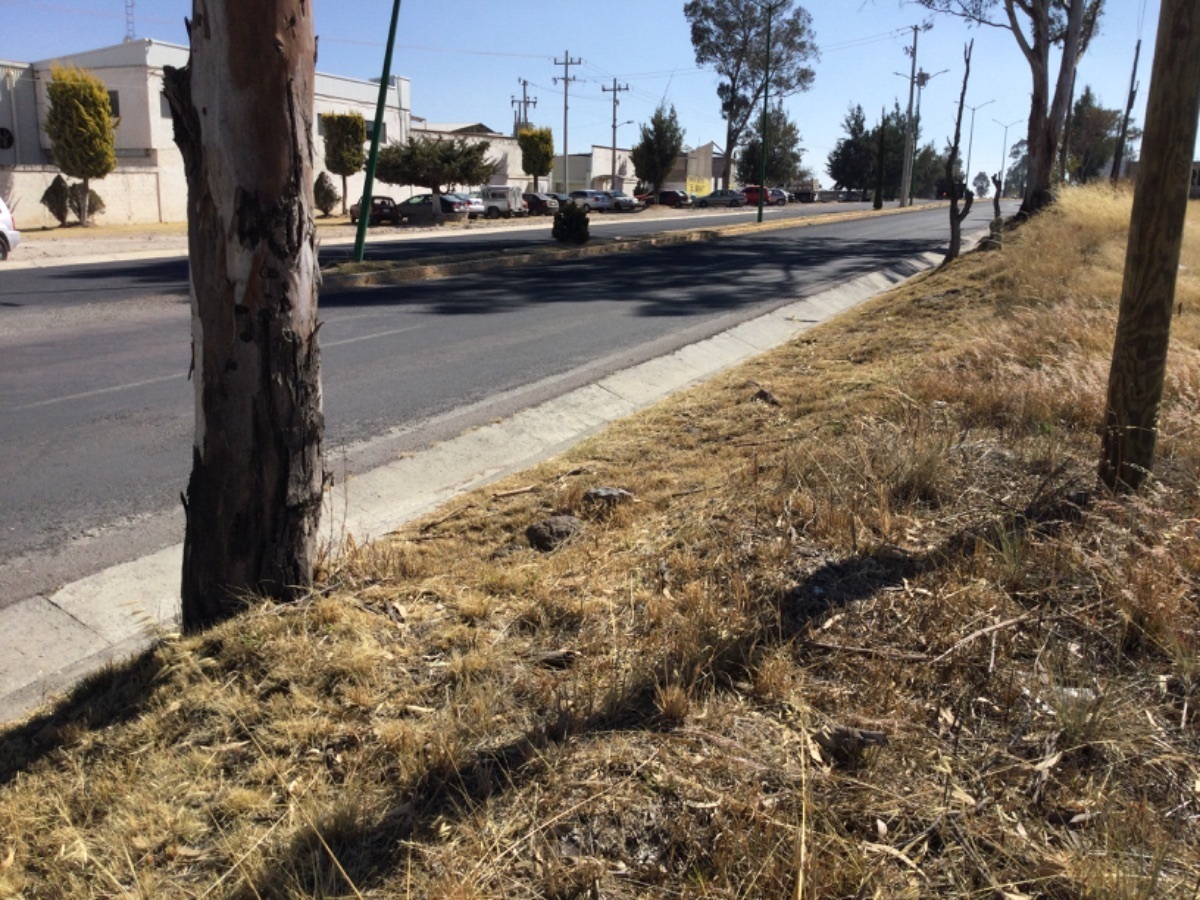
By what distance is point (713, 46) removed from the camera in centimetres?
7862

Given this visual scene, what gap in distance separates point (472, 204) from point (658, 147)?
31.4m

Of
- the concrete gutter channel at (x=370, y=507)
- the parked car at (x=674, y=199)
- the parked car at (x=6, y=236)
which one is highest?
the parked car at (x=674, y=199)

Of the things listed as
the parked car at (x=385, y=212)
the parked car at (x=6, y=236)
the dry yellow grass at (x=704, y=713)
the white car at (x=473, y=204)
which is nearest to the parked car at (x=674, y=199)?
the white car at (x=473, y=204)

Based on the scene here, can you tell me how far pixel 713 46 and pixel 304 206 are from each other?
268ft

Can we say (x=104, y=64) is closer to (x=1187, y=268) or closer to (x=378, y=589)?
(x=1187, y=268)

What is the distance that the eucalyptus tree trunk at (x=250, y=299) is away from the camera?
365cm

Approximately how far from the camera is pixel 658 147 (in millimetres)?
71812

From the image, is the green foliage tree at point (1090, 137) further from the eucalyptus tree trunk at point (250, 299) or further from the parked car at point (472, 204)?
the eucalyptus tree trunk at point (250, 299)

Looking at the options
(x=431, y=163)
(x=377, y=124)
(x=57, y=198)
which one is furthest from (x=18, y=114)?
(x=377, y=124)

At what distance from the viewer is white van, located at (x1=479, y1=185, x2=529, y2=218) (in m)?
47.7

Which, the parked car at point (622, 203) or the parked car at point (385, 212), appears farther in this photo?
the parked car at point (622, 203)

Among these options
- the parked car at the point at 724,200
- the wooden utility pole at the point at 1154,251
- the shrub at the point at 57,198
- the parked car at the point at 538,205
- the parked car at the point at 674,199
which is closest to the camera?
the wooden utility pole at the point at 1154,251

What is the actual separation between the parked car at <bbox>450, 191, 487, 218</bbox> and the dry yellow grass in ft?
132

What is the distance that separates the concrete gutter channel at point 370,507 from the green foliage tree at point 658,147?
61.5m
